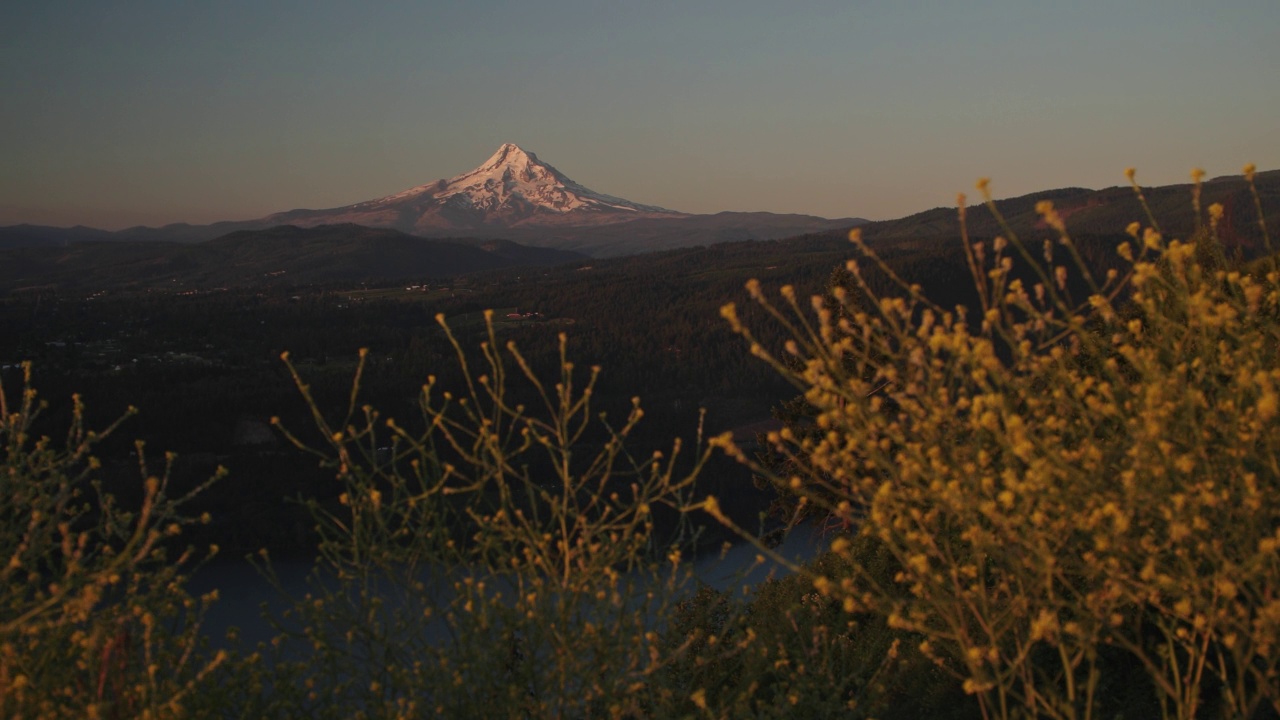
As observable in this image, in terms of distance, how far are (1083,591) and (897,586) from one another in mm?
7312

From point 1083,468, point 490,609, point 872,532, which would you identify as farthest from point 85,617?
point 1083,468

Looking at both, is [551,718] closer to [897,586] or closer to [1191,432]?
[1191,432]

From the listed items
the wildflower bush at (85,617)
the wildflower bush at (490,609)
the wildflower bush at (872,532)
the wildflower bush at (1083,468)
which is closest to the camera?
the wildflower bush at (1083,468)

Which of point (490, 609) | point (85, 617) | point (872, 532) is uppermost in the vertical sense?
point (872, 532)

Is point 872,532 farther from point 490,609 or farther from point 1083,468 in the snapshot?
point 490,609

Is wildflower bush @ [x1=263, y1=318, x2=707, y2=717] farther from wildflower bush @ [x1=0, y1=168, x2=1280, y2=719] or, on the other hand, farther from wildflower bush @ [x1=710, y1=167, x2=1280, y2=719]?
wildflower bush @ [x1=710, y1=167, x2=1280, y2=719]

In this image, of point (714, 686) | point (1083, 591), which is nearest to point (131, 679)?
point (1083, 591)

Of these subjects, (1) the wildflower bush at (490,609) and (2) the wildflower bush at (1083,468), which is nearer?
(2) the wildflower bush at (1083,468)

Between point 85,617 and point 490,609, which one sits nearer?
point 85,617

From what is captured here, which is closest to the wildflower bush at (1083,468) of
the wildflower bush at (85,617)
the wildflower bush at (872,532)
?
the wildflower bush at (872,532)

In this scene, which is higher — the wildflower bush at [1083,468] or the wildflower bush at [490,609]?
the wildflower bush at [1083,468]

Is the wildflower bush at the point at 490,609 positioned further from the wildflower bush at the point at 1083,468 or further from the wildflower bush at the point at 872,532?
the wildflower bush at the point at 1083,468

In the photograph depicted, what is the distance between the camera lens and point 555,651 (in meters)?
5.04

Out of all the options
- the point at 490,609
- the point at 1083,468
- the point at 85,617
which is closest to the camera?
the point at 1083,468
